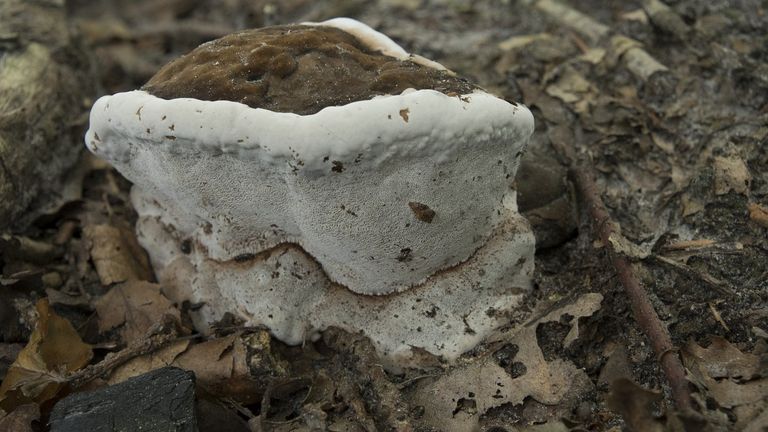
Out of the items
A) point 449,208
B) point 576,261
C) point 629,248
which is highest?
point 449,208

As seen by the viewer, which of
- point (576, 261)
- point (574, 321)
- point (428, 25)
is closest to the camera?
point (574, 321)

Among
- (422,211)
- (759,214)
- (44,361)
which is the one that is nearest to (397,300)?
(422,211)

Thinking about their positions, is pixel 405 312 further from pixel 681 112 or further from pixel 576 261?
pixel 681 112

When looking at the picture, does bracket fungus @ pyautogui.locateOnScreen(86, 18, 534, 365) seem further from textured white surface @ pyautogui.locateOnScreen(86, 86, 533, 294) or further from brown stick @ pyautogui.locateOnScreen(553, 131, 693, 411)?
brown stick @ pyautogui.locateOnScreen(553, 131, 693, 411)

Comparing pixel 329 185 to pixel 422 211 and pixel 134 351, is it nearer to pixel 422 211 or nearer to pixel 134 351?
pixel 422 211

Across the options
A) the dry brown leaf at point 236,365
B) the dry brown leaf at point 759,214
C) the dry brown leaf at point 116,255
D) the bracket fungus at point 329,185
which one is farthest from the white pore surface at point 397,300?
the dry brown leaf at point 759,214

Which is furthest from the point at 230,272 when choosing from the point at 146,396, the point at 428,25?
the point at 428,25
